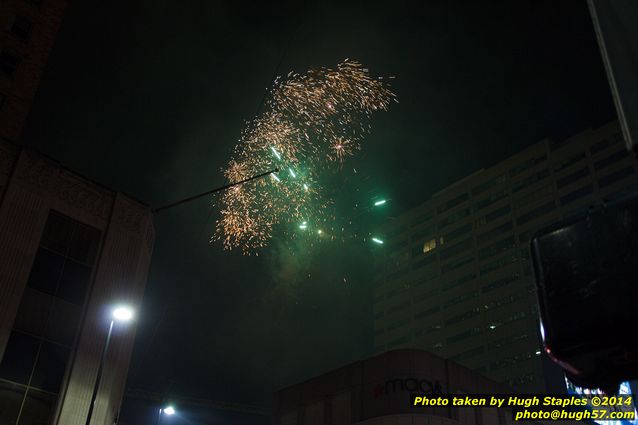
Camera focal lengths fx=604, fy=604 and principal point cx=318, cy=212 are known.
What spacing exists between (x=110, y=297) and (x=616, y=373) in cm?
3143

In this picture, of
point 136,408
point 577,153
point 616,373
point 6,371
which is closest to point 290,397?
point 6,371

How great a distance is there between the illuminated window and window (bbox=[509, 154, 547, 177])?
26275 millimetres

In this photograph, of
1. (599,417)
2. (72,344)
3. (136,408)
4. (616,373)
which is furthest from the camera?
(136,408)

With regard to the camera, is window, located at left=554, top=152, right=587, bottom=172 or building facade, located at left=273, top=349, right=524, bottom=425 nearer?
building facade, located at left=273, top=349, right=524, bottom=425

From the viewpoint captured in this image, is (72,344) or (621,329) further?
(72,344)

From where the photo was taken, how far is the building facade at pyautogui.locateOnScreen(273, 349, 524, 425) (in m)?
40.6

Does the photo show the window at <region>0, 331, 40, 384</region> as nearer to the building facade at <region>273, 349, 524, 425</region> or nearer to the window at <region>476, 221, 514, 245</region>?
the building facade at <region>273, 349, 524, 425</region>

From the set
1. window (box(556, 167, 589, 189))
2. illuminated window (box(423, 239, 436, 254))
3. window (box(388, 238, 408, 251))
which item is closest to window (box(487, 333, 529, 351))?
window (box(556, 167, 589, 189))

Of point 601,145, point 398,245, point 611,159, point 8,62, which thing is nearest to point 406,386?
point 8,62

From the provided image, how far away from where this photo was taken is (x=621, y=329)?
2.87 m

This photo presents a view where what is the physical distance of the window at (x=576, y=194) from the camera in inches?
4817

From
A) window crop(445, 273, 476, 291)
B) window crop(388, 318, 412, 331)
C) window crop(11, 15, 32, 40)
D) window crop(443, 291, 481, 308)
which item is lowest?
window crop(11, 15, 32, 40)

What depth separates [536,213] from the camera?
13338 cm

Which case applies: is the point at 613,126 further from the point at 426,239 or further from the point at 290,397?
the point at 290,397
